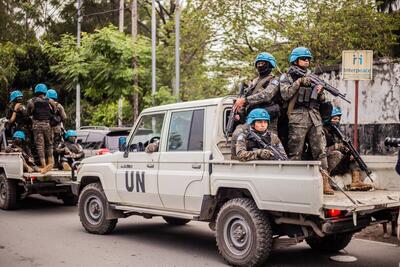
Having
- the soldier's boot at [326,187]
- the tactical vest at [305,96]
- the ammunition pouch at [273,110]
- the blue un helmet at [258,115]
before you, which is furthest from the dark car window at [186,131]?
the soldier's boot at [326,187]

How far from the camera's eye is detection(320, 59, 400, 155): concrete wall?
475 inches

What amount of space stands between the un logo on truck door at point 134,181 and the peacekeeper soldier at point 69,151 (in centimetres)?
413

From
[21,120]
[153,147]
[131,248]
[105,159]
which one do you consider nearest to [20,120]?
[21,120]

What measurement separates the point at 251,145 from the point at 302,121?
28.3 inches

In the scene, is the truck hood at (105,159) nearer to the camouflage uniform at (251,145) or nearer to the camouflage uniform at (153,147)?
the camouflage uniform at (153,147)

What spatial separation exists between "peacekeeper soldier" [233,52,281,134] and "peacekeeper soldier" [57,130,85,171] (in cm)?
603

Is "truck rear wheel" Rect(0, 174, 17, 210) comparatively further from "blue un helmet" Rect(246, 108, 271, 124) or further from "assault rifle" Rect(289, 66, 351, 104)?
"assault rifle" Rect(289, 66, 351, 104)

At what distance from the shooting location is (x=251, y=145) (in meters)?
6.73

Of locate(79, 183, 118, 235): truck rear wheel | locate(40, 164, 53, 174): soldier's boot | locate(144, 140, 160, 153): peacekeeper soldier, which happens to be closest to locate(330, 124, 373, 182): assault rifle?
locate(144, 140, 160, 153): peacekeeper soldier

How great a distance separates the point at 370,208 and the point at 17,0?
118ft

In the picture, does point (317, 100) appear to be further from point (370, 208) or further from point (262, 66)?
point (370, 208)

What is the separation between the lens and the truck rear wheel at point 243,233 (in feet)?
20.2

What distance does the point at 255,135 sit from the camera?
6.68 meters

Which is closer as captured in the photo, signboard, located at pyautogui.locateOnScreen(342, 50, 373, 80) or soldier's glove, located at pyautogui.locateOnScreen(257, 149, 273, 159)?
soldier's glove, located at pyautogui.locateOnScreen(257, 149, 273, 159)
